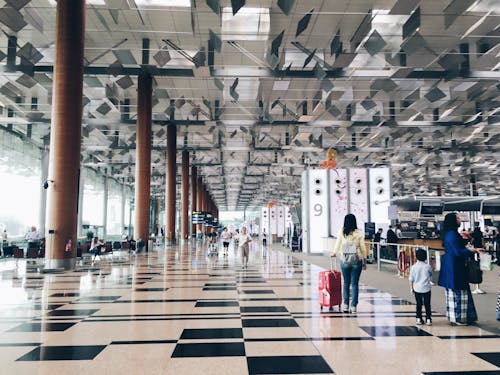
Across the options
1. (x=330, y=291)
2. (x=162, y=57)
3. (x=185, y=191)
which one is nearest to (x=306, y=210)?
(x=162, y=57)

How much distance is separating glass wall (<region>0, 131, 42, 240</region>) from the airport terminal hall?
14 centimetres

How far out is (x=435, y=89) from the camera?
19.2 meters

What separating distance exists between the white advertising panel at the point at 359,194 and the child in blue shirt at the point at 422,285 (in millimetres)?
15171

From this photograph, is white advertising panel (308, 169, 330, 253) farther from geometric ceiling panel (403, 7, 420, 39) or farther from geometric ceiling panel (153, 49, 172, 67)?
geometric ceiling panel (153, 49, 172, 67)

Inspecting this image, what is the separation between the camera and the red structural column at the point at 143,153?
64.3ft

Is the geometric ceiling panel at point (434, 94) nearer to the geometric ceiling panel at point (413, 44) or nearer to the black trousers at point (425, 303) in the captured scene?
the geometric ceiling panel at point (413, 44)

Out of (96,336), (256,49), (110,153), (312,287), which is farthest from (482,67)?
(110,153)

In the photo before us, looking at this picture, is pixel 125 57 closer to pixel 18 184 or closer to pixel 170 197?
pixel 170 197

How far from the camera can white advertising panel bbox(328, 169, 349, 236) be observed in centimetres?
2125

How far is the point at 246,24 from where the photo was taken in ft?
47.9

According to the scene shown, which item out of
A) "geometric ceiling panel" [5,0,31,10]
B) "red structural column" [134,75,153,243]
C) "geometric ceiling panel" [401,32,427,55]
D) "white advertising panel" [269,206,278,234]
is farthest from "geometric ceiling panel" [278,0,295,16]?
"white advertising panel" [269,206,278,234]

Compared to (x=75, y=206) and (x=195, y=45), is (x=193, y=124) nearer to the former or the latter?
(x=195, y=45)

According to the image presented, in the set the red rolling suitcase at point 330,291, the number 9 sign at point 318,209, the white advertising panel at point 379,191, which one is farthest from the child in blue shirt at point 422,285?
the number 9 sign at point 318,209

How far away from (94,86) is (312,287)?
14502mm
